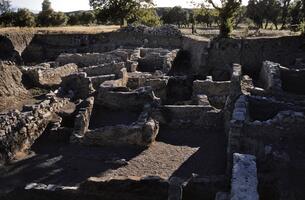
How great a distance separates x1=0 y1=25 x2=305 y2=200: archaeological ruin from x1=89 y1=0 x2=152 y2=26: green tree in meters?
18.8

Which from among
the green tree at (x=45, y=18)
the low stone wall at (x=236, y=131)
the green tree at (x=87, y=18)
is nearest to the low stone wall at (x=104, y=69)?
the low stone wall at (x=236, y=131)

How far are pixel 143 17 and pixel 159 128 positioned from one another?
109 ft

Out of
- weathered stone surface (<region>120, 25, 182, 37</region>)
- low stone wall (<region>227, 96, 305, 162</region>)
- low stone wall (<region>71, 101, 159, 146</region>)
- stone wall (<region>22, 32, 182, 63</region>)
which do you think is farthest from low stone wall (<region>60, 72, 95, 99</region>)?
weathered stone surface (<region>120, 25, 182, 37</region>)

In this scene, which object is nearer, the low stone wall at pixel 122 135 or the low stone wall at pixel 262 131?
the low stone wall at pixel 262 131

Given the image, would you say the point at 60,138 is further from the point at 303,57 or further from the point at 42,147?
the point at 303,57

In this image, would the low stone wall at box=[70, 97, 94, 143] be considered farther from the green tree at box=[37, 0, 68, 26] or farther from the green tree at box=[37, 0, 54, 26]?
the green tree at box=[37, 0, 68, 26]

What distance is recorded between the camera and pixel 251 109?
13.9m

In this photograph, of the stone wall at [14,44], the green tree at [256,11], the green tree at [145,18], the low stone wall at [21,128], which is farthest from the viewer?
the green tree at [256,11]

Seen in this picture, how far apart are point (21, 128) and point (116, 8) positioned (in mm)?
32179

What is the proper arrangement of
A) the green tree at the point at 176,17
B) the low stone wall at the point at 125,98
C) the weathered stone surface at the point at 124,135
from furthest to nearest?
the green tree at the point at 176,17
the low stone wall at the point at 125,98
the weathered stone surface at the point at 124,135

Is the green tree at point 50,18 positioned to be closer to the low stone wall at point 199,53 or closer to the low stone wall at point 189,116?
the low stone wall at point 199,53

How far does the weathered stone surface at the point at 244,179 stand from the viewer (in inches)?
328

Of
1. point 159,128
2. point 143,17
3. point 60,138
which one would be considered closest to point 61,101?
point 60,138

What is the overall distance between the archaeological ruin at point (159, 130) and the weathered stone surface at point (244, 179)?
0.9 inches
